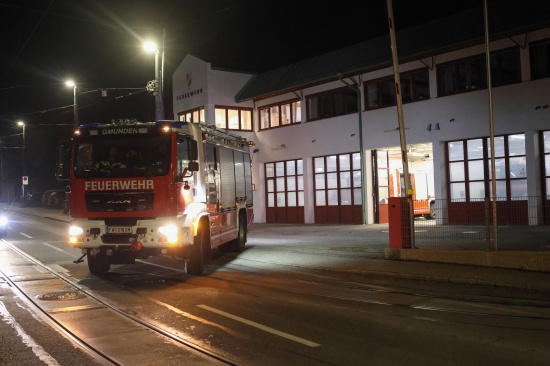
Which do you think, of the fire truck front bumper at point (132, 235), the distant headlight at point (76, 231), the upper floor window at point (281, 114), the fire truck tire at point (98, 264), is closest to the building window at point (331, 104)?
the upper floor window at point (281, 114)

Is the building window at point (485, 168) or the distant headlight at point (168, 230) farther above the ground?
the building window at point (485, 168)

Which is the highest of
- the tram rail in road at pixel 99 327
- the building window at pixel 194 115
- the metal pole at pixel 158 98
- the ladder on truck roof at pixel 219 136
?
the building window at pixel 194 115

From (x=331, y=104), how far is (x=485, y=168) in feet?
29.9

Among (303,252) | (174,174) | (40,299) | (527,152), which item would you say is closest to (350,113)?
(527,152)

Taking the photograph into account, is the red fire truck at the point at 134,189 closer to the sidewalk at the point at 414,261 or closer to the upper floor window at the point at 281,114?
the sidewalk at the point at 414,261

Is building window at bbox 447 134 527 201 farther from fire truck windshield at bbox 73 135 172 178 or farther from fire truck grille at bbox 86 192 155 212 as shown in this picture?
fire truck grille at bbox 86 192 155 212

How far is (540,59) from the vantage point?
2136 centimetres

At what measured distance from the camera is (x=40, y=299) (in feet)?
32.9

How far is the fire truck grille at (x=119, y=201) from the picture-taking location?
11805 mm

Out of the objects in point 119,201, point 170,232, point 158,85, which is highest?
point 158,85

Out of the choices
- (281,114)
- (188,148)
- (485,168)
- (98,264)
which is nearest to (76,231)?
(98,264)

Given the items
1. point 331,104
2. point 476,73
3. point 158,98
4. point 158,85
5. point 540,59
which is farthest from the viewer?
point 331,104

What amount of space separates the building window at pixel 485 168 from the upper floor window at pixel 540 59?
95.3 inches

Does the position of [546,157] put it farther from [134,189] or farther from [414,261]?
[134,189]
